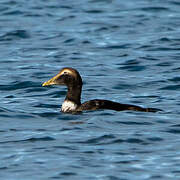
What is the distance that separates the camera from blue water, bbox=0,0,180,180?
1048 cm

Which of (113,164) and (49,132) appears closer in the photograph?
(113,164)

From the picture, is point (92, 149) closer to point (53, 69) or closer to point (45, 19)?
point (53, 69)

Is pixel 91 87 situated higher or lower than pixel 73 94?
lower

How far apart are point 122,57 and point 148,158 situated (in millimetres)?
10297

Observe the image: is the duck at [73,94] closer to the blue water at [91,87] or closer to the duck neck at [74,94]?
the duck neck at [74,94]

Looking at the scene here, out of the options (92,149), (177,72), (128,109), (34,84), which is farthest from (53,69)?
(92,149)

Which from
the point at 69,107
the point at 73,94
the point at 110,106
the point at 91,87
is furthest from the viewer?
the point at 91,87

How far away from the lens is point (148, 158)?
10.6 m

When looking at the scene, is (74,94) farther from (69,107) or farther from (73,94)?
(69,107)

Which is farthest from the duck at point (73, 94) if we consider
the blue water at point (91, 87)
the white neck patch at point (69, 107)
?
the blue water at point (91, 87)

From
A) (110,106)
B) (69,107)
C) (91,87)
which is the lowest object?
(91,87)

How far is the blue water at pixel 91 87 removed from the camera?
10484 millimetres

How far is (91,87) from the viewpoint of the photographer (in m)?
17.1

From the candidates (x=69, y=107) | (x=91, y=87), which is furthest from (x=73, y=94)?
(x=91, y=87)
